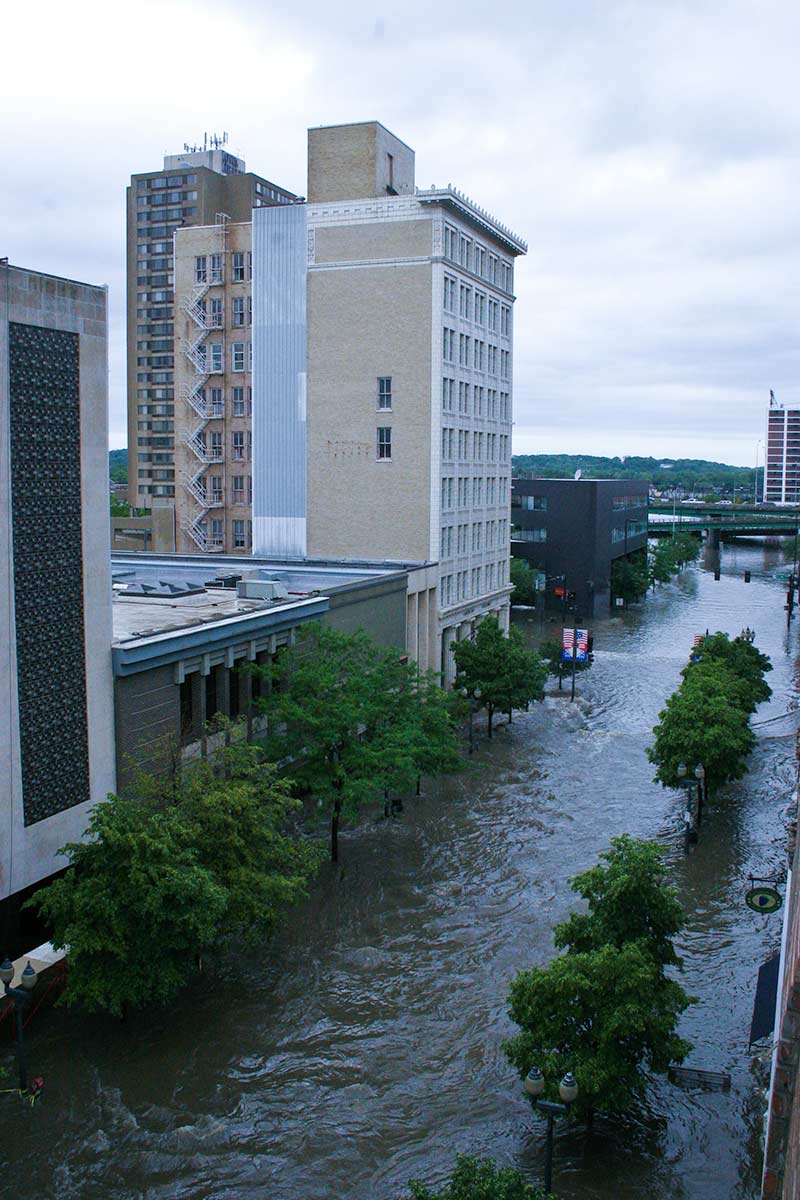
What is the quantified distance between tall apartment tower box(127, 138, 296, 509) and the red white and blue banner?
70.1 m

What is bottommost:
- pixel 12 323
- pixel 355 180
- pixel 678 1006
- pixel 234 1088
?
pixel 234 1088

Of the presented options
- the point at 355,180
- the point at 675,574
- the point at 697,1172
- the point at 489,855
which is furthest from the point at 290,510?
the point at 675,574

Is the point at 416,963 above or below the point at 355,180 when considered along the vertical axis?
below

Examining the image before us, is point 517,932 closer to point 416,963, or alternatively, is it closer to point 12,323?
point 416,963

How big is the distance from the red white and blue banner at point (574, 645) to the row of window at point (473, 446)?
11972mm

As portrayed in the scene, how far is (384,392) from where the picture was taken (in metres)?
60.2

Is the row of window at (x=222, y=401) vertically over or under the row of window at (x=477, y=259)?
under

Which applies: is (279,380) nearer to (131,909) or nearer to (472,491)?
(472,491)

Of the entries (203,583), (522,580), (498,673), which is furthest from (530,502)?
(203,583)

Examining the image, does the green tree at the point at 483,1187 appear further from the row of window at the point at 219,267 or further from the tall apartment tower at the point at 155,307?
the tall apartment tower at the point at 155,307

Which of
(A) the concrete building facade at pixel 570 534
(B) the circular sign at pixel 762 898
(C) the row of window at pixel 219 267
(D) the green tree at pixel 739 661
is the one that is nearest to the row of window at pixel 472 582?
(D) the green tree at pixel 739 661

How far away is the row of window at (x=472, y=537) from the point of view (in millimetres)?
62812

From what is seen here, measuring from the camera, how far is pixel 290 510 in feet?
209

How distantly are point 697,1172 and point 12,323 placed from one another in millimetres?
22633
